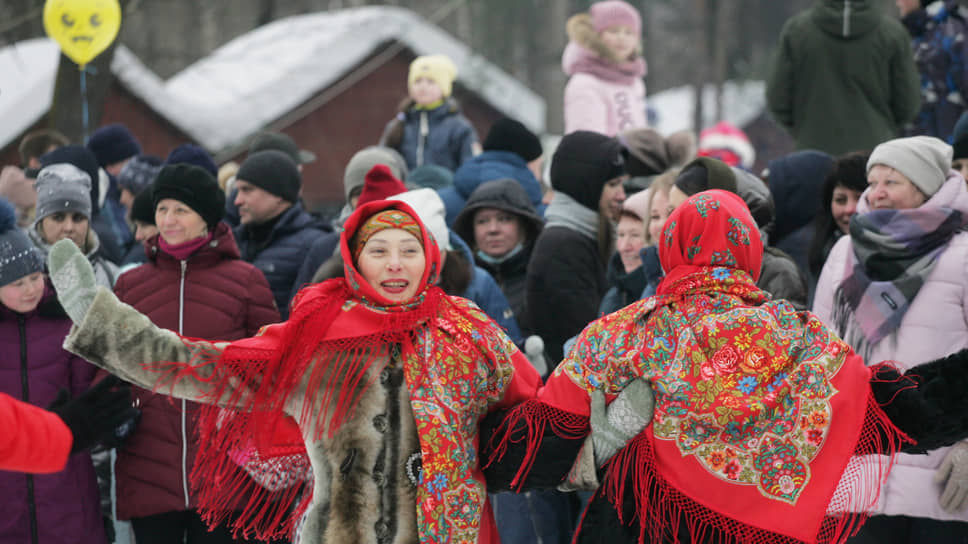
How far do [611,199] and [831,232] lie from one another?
1017 mm

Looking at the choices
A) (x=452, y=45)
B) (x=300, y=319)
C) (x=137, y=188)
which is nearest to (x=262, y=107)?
(x=452, y=45)

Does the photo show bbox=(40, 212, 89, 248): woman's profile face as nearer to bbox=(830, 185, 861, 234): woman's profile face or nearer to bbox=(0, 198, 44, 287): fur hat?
bbox=(0, 198, 44, 287): fur hat

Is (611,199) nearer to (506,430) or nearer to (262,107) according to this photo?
(506,430)

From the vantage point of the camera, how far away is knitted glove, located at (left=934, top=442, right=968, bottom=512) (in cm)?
422

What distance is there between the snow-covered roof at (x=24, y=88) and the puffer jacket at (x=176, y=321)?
23.2 feet

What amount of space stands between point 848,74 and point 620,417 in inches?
175

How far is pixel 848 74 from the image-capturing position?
7.29 meters

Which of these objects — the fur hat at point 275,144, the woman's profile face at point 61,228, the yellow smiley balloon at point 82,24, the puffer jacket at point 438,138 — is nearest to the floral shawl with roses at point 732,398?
the woman's profile face at point 61,228

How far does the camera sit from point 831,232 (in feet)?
17.5

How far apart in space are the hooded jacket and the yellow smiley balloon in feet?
15.3

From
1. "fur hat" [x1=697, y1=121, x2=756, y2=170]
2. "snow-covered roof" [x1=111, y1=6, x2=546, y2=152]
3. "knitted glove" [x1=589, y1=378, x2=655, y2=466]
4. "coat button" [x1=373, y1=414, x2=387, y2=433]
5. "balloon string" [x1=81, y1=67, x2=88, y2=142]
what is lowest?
"fur hat" [x1=697, y1=121, x2=756, y2=170]

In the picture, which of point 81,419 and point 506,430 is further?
point 81,419

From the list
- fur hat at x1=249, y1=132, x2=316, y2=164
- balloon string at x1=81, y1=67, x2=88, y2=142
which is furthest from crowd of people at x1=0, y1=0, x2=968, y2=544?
balloon string at x1=81, y1=67, x2=88, y2=142

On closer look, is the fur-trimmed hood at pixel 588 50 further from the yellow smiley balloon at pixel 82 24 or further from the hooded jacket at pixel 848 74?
the yellow smiley balloon at pixel 82 24
